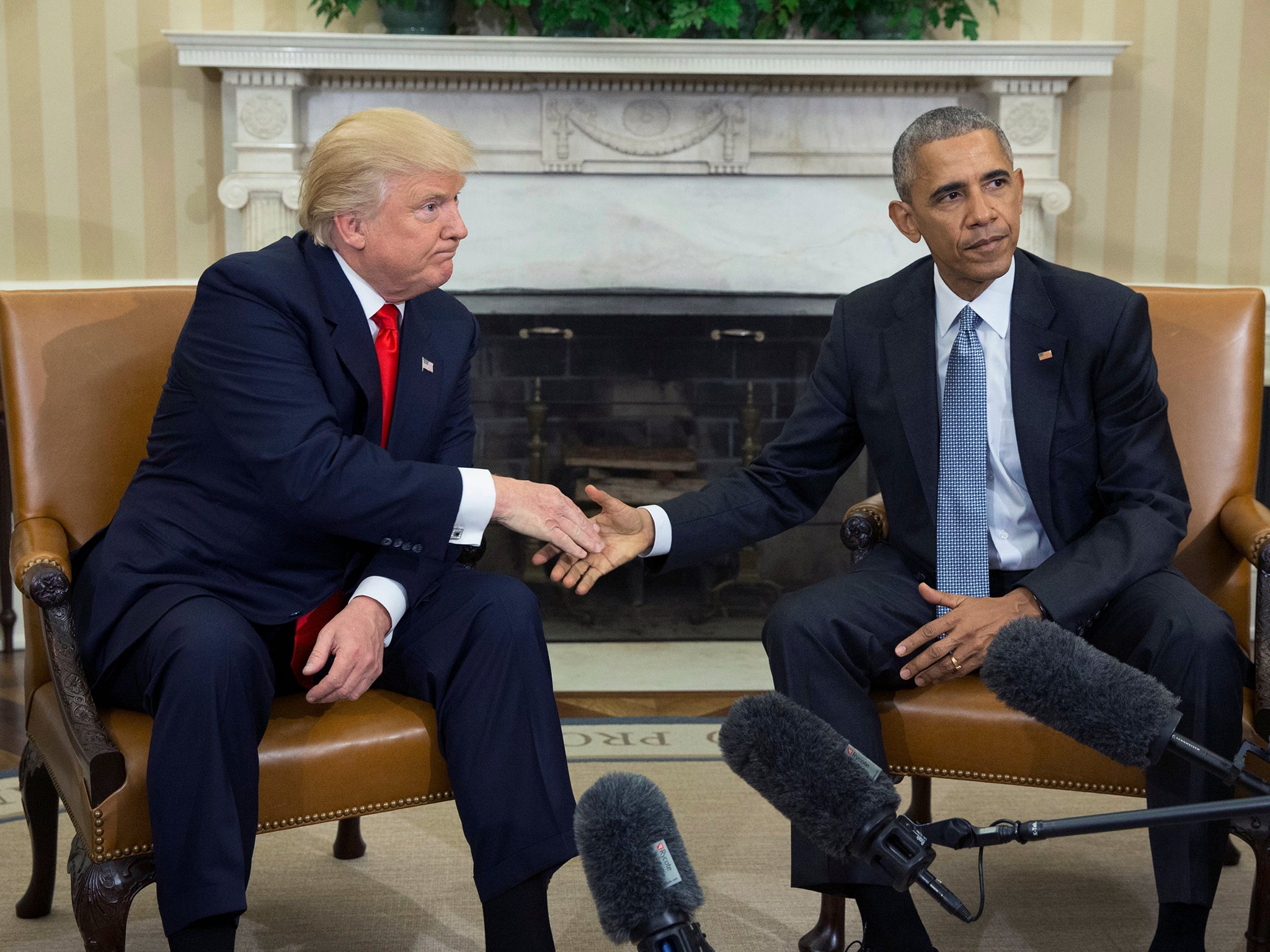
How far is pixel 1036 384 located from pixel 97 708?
1.46 meters

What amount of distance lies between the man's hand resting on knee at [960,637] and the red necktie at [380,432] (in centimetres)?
83

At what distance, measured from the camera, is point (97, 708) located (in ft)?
5.24

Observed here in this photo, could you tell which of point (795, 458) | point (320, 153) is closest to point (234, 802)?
point (320, 153)

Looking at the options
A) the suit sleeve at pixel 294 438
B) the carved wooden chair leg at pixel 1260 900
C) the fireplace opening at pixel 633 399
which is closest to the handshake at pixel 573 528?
the suit sleeve at pixel 294 438

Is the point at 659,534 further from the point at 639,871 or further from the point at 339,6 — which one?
the point at 339,6

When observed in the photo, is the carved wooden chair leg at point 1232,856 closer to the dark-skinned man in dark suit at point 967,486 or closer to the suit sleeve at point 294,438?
the dark-skinned man in dark suit at point 967,486

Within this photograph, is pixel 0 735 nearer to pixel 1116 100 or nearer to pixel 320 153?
pixel 320 153

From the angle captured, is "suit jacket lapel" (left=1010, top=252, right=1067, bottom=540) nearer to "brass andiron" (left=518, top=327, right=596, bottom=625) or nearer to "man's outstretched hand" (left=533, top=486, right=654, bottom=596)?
"man's outstretched hand" (left=533, top=486, right=654, bottom=596)

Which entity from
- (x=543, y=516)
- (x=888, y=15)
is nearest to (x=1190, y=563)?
(x=543, y=516)

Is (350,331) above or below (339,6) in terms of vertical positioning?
below

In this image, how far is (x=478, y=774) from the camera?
1.60 meters

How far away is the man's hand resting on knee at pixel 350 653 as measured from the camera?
1.59 metres

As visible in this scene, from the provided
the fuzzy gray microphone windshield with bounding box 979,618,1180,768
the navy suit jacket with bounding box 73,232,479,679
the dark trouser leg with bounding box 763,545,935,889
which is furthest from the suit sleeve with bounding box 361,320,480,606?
the fuzzy gray microphone windshield with bounding box 979,618,1180,768

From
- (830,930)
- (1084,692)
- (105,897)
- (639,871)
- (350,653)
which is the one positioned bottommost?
(830,930)
